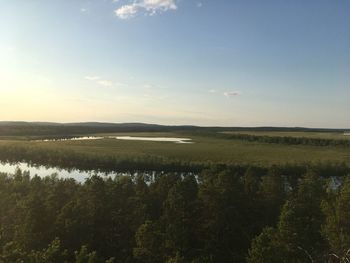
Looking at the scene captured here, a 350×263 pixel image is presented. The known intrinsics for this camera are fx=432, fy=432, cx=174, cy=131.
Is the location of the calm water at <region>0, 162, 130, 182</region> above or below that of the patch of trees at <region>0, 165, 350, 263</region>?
below

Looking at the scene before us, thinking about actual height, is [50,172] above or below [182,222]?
below

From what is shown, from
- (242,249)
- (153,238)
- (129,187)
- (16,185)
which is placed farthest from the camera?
(16,185)

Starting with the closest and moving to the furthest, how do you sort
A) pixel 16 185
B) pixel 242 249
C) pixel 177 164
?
pixel 242 249 → pixel 16 185 → pixel 177 164

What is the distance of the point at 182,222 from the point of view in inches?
1731

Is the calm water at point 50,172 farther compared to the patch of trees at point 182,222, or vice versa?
the calm water at point 50,172

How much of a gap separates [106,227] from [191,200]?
9.93m

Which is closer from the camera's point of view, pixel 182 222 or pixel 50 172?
pixel 182 222

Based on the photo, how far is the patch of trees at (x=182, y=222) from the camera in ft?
118

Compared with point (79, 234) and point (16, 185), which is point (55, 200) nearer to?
point (79, 234)

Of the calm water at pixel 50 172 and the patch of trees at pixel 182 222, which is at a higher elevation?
the patch of trees at pixel 182 222

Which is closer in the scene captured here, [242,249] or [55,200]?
[242,249]

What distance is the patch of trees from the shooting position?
3591cm

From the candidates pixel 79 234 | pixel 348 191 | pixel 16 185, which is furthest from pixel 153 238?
pixel 16 185

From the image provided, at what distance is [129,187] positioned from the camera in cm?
5316
